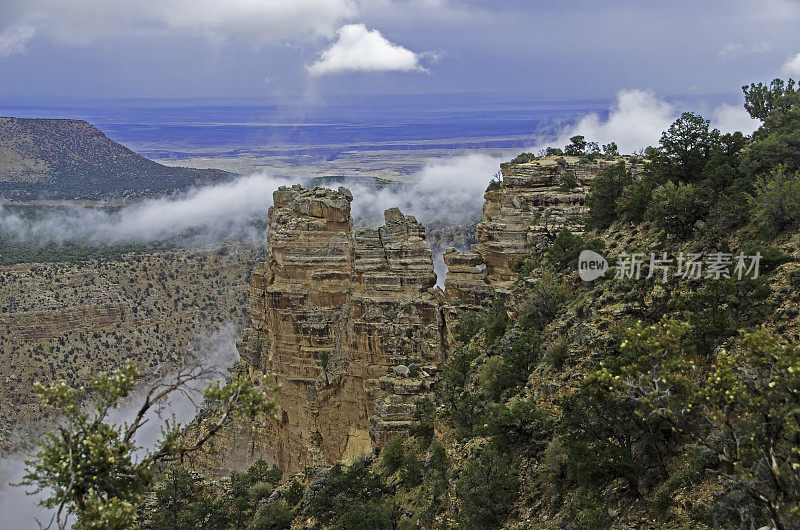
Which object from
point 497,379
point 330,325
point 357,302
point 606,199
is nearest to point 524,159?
point 606,199

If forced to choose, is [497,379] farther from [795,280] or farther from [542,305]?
[795,280]

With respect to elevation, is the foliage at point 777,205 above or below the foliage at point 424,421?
above

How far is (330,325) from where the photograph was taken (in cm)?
4697

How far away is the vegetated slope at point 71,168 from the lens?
154125 millimetres

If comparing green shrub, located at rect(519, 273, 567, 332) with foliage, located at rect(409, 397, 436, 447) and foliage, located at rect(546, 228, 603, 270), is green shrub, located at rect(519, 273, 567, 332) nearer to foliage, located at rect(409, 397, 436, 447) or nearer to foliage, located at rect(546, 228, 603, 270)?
foliage, located at rect(546, 228, 603, 270)

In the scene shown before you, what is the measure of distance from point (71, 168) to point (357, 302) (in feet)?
486

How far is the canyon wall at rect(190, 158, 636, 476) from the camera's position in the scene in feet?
141

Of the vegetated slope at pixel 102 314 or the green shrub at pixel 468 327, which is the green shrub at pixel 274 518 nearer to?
the green shrub at pixel 468 327

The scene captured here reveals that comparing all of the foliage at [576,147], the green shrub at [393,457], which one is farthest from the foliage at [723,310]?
the foliage at [576,147]

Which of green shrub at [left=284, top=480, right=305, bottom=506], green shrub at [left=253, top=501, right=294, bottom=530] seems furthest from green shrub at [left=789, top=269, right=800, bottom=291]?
green shrub at [left=284, top=480, right=305, bottom=506]

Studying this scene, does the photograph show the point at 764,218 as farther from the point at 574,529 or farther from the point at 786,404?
the point at 574,529

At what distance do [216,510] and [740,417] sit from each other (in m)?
23.6

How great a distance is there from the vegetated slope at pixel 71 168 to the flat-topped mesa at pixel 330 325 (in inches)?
4723

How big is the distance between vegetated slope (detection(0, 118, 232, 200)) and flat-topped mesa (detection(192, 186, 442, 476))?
120 m
